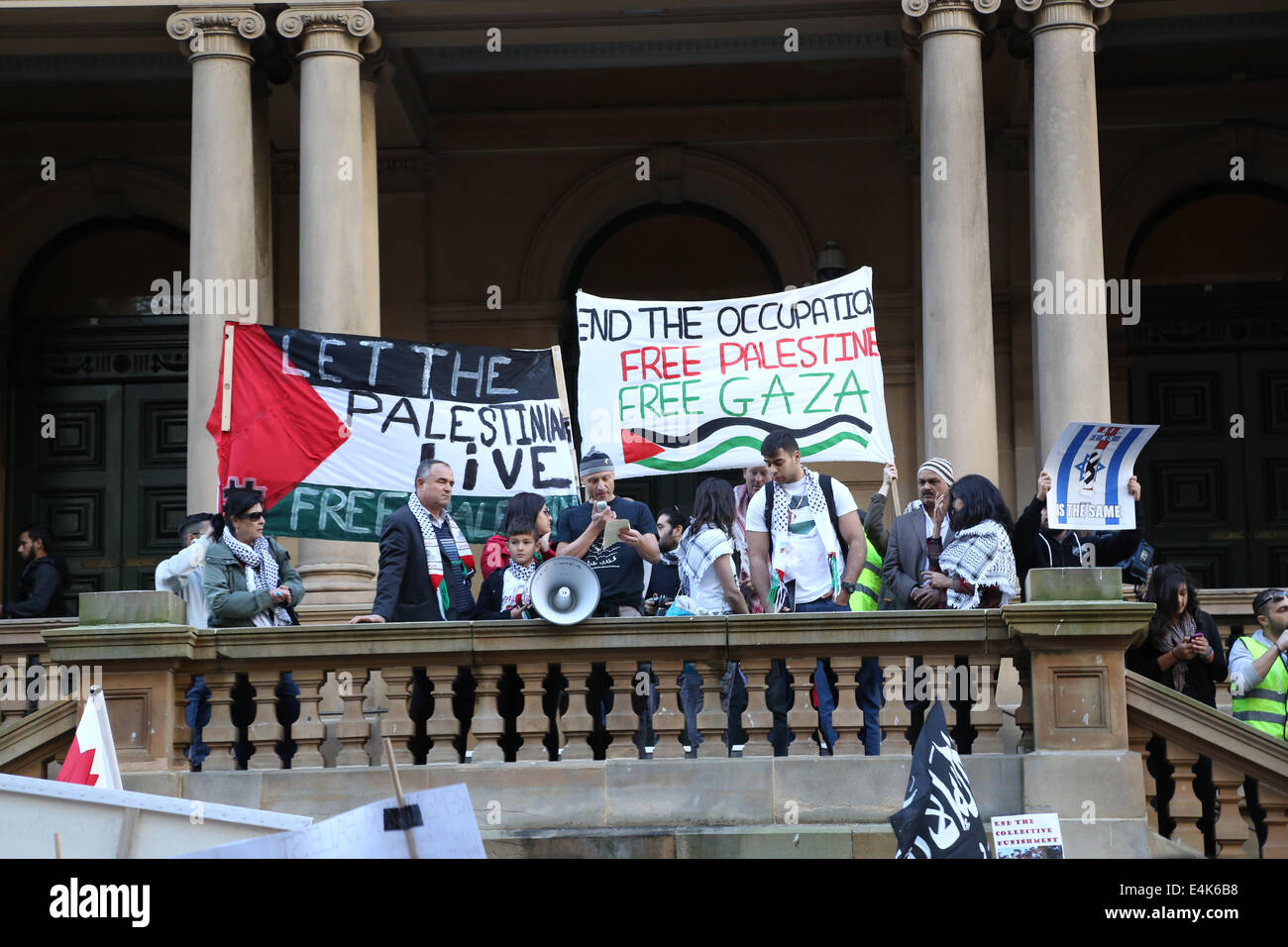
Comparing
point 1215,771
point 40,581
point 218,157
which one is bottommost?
point 1215,771

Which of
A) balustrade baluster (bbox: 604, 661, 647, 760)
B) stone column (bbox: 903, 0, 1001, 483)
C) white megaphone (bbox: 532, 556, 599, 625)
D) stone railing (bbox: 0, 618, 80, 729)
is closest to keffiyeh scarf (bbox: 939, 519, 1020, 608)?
balustrade baluster (bbox: 604, 661, 647, 760)

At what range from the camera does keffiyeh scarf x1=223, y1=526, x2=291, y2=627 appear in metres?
10.6

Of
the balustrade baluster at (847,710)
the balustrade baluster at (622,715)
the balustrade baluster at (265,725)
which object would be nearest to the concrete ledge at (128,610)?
the balustrade baluster at (265,725)

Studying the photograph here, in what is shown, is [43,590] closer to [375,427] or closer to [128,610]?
[375,427]

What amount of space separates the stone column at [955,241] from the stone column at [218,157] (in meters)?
5.62

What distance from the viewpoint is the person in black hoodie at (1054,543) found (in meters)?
10.6

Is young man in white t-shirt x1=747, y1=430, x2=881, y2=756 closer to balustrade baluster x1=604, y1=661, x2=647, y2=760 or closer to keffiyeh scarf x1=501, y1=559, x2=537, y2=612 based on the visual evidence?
balustrade baluster x1=604, y1=661, x2=647, y2=760

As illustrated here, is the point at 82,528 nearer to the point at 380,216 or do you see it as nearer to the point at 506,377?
the point at 380,216

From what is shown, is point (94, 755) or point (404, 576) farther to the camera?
point (404, 576)

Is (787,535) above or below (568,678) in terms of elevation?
above

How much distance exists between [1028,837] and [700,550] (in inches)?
108

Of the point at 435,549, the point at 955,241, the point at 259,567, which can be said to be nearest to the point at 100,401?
the point at 955,241

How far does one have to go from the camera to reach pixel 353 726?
1001 cm

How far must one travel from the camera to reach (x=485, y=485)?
12.1 metres
